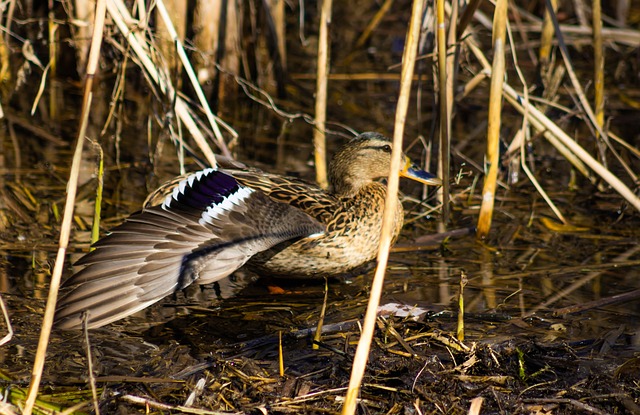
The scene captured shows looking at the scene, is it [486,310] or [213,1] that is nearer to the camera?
[486,310]

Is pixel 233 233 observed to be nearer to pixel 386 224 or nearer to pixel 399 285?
pixel 399 285

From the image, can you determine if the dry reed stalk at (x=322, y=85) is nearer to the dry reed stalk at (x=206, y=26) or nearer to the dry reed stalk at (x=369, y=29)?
the dry reed stalk at (x=206, y=26)

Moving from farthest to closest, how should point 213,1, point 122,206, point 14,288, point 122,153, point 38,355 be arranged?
point 213,1, point 122,153, point 122,206, point 14,288, point 38,355

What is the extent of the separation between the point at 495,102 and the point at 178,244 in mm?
2030

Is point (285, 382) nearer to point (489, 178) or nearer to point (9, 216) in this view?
point (489, 178)

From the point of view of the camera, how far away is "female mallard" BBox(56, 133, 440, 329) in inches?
145

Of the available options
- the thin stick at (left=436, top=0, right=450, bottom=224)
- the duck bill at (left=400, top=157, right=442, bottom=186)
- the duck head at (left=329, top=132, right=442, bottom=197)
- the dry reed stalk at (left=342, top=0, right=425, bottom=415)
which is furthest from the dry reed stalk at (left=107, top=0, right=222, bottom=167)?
the dry reed stalk at (left=342, top=0, right=425, bottom=415)

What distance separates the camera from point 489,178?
510 centimetres

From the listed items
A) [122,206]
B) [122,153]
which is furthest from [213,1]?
[122,206]

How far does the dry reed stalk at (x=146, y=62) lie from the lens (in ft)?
15.1

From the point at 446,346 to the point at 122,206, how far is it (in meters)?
2.65

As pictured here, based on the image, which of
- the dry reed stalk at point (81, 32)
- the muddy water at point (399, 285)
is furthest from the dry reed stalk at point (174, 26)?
the muddy water at point (399, 285)

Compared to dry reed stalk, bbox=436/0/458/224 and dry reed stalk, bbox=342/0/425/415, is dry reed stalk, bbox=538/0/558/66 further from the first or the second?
dry reed stalk, bbox=342/0/425/415

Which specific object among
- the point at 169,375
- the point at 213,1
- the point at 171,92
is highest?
the point at 213,1
